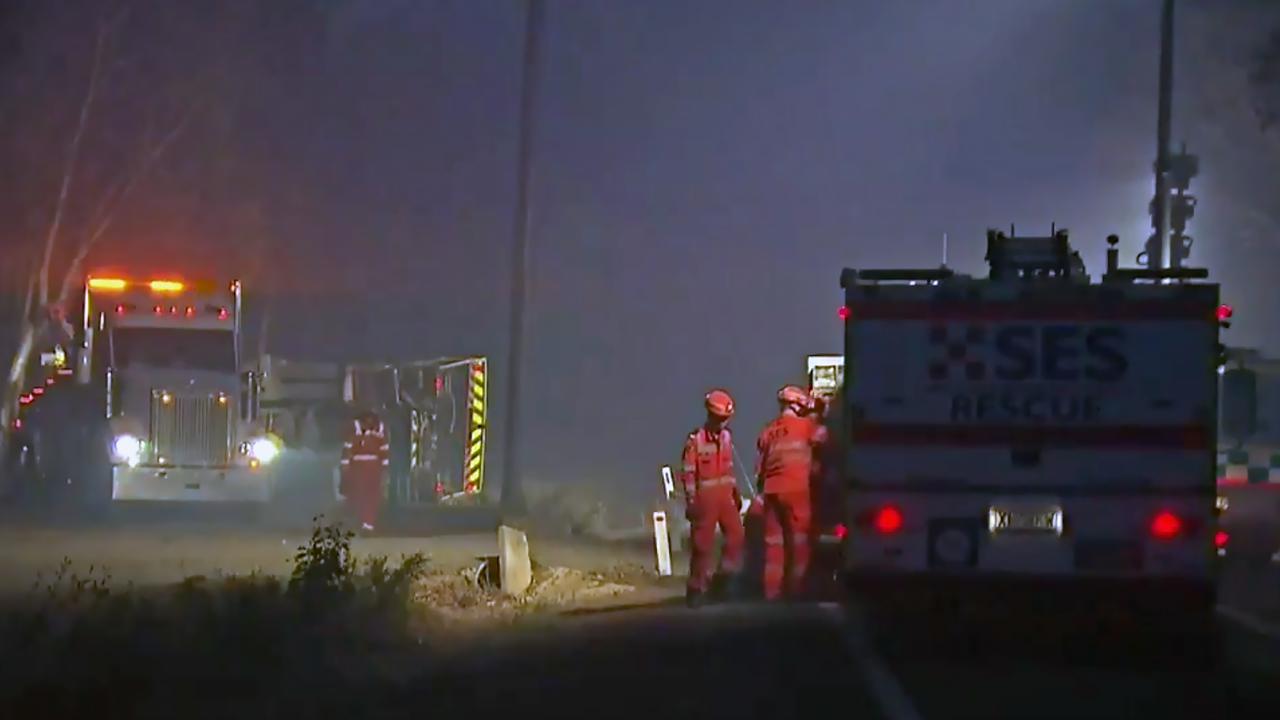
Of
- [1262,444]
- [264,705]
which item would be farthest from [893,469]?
[1262,444]

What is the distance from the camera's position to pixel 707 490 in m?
15.6

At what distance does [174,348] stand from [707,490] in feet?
50.7

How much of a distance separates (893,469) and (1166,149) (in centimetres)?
1631


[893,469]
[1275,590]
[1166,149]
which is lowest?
[1275,590]

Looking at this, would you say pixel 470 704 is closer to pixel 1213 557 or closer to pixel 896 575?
pixel 896 575

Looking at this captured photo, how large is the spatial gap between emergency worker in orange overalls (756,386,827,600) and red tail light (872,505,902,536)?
2.91 m

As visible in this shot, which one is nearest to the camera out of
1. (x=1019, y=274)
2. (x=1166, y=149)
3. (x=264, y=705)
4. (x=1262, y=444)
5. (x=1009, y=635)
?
(x=264, y=705)

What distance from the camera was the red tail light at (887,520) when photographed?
12.8 m

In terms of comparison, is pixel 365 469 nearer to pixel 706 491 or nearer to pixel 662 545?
pixel 662 545

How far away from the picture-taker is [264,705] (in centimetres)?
1019

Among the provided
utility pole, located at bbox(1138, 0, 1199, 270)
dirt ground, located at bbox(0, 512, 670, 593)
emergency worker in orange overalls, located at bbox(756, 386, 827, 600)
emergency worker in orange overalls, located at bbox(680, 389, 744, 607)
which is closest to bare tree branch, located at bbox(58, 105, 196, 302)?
dirt ground, located at bbox(0, 512, 670, 593)

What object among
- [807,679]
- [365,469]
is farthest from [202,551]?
[807,679]

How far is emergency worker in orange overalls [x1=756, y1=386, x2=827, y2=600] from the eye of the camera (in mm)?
15719

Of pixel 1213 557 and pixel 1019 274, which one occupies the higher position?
pixel 1019 274
